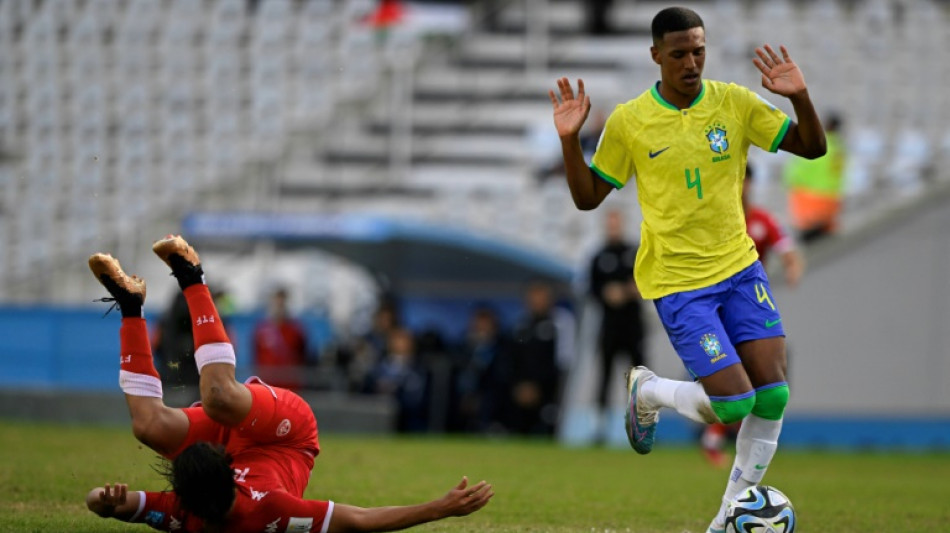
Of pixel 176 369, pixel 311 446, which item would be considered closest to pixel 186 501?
pixel 311 446

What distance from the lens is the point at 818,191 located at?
59.2 ft

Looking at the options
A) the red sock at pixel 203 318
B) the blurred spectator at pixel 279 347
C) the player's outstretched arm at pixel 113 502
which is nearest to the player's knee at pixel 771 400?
the red sock at pixel 203 318

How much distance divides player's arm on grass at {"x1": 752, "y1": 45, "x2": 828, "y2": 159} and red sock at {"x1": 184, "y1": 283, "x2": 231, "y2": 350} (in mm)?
2907

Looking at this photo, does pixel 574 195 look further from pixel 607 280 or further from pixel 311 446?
pixel 607 280

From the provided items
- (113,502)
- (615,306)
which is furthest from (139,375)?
(615,306)

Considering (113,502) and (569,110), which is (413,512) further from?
(569,110)

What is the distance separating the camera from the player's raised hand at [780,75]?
7.27 m

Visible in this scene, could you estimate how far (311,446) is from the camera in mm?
6977

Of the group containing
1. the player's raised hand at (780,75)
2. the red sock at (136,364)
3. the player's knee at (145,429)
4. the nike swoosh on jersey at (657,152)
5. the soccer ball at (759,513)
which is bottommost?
the soccer ball at (759,513)

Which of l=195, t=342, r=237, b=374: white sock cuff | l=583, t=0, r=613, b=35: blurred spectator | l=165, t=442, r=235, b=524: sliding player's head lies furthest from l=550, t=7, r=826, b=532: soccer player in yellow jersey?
l=583, t=0, r=613, b=35: blurred spectator

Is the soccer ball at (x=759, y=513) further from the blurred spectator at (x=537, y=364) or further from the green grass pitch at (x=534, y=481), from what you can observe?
the blurred spectator at (x=537, y=364)

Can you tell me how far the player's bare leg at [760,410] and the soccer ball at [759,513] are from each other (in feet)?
0.82

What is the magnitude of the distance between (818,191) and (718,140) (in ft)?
36.4

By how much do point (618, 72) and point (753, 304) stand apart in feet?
57.5
